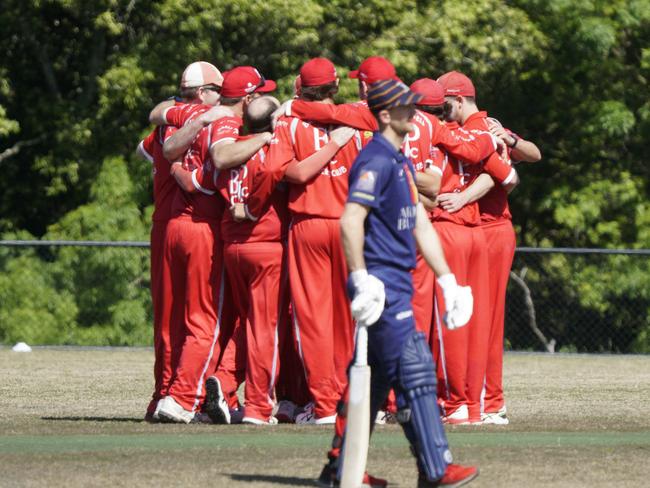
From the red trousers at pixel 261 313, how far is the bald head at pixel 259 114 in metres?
0.76

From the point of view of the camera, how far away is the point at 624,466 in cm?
822

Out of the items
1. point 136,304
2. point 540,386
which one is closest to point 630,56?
point 136,304

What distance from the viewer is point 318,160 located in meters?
9.91

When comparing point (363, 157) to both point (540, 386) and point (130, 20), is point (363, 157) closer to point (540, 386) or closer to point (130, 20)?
point (540, 386)

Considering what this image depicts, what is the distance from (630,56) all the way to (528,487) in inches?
836

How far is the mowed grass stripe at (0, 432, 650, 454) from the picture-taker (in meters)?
8.90

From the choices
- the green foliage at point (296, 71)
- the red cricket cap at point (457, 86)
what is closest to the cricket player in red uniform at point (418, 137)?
the red cricket cap at point (457, 86)

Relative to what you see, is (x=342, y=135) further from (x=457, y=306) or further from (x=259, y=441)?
(x=457, y=306)

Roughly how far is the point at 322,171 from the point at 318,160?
0.40ft

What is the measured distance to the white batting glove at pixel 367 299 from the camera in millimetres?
7109

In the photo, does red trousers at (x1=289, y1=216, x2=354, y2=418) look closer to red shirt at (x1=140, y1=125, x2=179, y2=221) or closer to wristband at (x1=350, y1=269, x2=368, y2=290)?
red shirt at (x1=140, y1=125, x2=179, y2=221)

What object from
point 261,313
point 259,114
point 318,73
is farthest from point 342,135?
point 261,313

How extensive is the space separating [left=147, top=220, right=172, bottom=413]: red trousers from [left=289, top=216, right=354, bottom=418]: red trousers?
1.07 meters

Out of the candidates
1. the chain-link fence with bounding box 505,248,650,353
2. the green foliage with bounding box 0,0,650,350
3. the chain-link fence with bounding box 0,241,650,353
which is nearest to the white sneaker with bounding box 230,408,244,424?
the chain-link fence with bounding box 0,241,650,353
